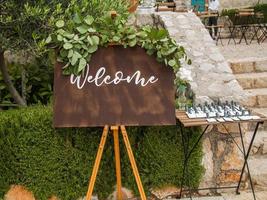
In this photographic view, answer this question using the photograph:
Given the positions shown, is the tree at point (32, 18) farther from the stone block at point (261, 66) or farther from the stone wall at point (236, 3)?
the stone wall at point (236, 3)

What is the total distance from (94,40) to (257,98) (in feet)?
9.43

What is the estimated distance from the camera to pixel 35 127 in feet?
13.0

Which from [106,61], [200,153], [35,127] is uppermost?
[106,61]

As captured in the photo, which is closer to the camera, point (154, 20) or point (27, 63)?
point (27, 63)

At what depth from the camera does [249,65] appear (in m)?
6.41

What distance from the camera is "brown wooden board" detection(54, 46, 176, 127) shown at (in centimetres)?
352

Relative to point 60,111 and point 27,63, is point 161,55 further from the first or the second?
point 27,63

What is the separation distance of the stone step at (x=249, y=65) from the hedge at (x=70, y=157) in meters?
2.42

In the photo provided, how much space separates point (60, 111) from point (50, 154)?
665 mm

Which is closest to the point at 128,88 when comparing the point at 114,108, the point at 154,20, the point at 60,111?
the point at 114,108

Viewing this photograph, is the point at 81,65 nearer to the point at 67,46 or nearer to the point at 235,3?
the point at 67,46

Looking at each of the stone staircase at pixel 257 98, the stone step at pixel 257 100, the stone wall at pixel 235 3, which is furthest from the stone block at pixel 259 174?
the stone wall at pixel 235 3

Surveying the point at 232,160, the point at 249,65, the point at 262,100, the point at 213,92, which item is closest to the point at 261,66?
the point at 249,65

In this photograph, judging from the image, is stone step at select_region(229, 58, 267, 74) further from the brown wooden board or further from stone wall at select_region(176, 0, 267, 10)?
stone wall at select_region(176, 0, 267, 10)
